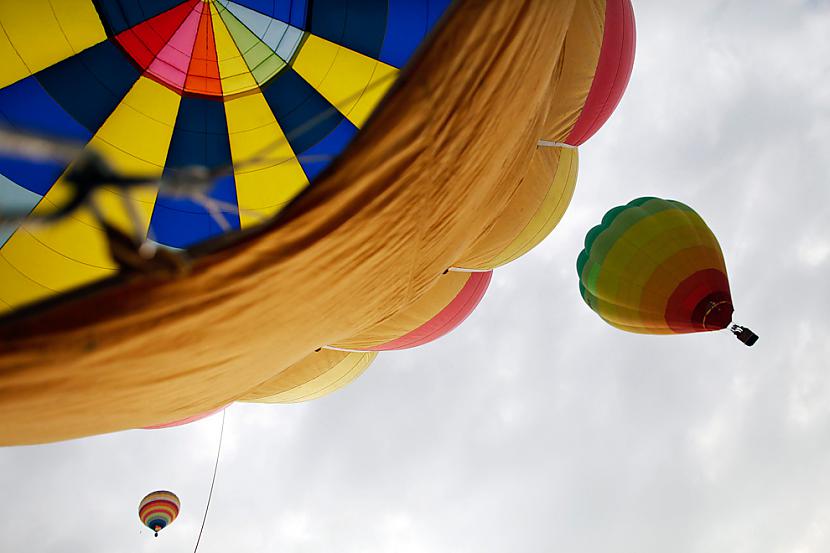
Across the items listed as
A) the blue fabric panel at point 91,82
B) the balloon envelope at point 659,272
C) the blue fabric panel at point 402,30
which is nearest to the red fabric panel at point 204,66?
the blue fabric panel at point 91,82

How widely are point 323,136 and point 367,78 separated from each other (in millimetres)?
327

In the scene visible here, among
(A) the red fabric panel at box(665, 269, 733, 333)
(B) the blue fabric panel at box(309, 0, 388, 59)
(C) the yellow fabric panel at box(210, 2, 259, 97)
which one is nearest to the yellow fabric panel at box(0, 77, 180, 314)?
A: (C) the yellow fabric panel at box(210, 2, 259, 97)

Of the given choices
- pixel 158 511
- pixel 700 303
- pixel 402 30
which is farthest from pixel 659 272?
pixel 158 511

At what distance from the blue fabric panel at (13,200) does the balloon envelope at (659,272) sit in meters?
4.63

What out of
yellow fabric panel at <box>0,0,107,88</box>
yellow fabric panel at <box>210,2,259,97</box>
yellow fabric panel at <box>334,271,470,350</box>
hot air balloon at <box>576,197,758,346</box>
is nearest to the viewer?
yellow fabric panel at <box>0,0,107,88</box>

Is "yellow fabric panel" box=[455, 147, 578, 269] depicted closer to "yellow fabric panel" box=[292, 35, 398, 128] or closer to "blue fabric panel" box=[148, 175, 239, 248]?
"yellow fabric panel" box=[292, 35, 398, 128]

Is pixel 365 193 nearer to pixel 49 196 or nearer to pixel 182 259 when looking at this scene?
pixel 182 259

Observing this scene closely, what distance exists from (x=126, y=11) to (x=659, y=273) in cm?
475

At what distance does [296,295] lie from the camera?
1.60 m

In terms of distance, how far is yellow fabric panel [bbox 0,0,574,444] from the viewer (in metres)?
1.22

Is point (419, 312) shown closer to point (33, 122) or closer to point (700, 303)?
point (33, 122)

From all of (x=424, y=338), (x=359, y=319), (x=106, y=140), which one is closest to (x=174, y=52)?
(x=106, y=140)

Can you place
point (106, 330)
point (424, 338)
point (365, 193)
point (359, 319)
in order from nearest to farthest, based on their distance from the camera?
point (106, 330) → point (365, 193) → point (359, 319) → point (424, 338)

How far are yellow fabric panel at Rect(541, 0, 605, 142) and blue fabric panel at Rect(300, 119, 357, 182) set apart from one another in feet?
2.99
